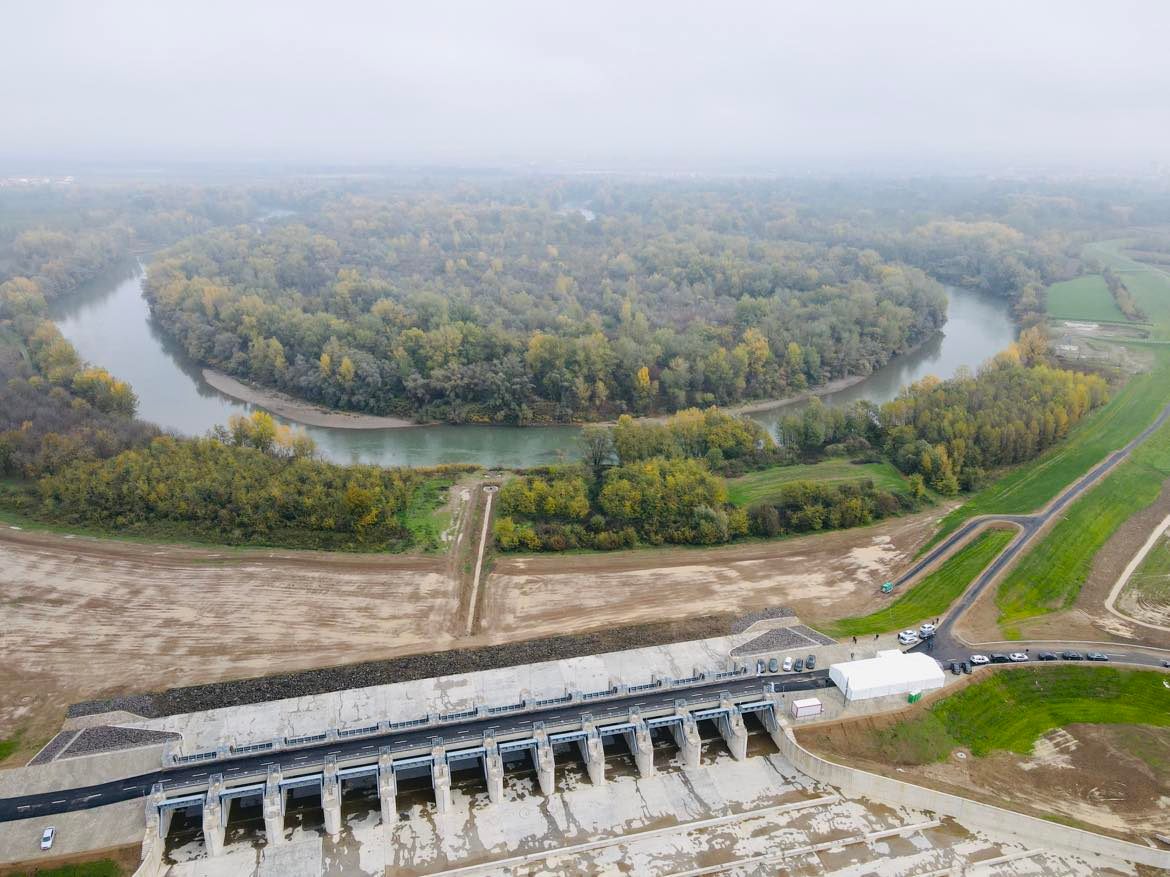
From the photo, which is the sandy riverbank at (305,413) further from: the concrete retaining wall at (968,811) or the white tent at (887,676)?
the concrete retaining wall at (968,811)

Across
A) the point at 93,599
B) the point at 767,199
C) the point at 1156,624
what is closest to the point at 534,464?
A: the point at 93,599

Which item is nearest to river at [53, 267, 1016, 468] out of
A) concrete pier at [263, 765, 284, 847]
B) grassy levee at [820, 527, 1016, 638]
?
grassy levee at [820, 527, 1016, 638]

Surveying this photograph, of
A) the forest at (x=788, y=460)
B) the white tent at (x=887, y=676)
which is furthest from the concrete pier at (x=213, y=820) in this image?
the white tent at (x=887, y=676)

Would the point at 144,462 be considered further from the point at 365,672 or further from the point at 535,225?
the point at 535,225

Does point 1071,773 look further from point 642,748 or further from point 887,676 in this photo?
point 642,748

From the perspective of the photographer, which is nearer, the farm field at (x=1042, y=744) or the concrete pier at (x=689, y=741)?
the farm field at (x=1042, y=744)

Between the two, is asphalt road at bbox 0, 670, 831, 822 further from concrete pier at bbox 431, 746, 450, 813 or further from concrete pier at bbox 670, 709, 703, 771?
concrete pier at bbox 670, 709, 703, 771
